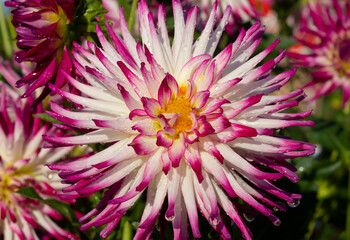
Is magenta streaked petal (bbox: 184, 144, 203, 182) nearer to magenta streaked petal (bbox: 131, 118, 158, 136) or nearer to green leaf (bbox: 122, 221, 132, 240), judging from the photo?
magenta streaked petal (bbox: 131, 118, 158, 136)

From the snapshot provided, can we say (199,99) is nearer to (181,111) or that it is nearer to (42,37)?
(181,111)

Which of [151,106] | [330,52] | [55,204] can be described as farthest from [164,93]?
[330,52]

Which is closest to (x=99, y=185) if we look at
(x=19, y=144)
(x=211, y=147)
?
(x=211, y=147)

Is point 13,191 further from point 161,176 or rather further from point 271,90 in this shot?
point 271,90

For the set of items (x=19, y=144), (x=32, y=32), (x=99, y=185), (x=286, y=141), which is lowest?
(x=286, y=141)

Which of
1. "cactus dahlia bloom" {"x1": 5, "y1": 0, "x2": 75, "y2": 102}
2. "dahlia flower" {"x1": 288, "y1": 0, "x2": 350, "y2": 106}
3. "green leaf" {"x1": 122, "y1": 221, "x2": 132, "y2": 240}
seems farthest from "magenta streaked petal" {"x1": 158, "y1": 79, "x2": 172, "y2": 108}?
"dahlia flower" {"x1": 288, "y1": 0, "x2": 350, "y2": 106}

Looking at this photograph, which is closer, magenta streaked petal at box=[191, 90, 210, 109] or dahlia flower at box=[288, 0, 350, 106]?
magenta streaked petal at box=[191, 90, 210, 109]

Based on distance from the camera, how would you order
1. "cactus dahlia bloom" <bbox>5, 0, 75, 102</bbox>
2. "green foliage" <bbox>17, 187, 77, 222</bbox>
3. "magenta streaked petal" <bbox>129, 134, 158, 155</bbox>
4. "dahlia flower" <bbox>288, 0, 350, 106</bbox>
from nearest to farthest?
"magenta streaked petal" <bbox>129, 134, 158, 155</bbox> → "cactus dahlia bloom" <bbox>5, 0, 75, 102</bbox> → "green foliage" <bbox>17, 187, 77, 222</bbox> → "dahlia flower" <bbox>288, 0, 350, 106</bbox>
